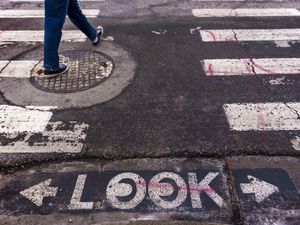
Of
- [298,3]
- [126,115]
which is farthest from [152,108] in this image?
[298,3]

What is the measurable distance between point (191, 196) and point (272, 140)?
4.09 ft

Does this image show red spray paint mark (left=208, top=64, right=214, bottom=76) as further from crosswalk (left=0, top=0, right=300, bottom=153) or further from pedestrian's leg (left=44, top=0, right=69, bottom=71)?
pedestrian's leg (left=44, top=0, right=69, bottom=71)

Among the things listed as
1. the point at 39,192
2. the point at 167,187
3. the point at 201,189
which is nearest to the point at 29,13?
the point at 39,192

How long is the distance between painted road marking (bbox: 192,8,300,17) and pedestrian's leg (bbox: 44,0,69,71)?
3011mm

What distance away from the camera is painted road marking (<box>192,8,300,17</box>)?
7.47 m

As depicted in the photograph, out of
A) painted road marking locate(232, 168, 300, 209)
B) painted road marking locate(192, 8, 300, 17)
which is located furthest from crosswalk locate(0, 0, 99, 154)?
painted road marking locate(192, 8, 300, 17)

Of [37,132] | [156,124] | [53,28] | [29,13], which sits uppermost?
[53,28]

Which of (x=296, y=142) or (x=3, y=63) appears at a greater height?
(x=296, y=142)

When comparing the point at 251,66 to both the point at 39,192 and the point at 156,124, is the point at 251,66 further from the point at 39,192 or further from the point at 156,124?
the point at 39,192

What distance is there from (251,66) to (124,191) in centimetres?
300

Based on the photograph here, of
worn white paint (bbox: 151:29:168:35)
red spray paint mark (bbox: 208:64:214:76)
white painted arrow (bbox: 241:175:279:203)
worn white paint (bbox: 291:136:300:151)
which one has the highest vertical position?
worn white paint (bbox: 291:136:300:151)

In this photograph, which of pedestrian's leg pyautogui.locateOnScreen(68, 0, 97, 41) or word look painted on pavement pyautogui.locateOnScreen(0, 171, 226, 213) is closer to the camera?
word look painted on pavement pyautogui.locateOnScreen(0, 171, 226, 213)

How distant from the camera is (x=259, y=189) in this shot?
3602mm

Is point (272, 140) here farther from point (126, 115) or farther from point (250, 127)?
point (126, 115)
